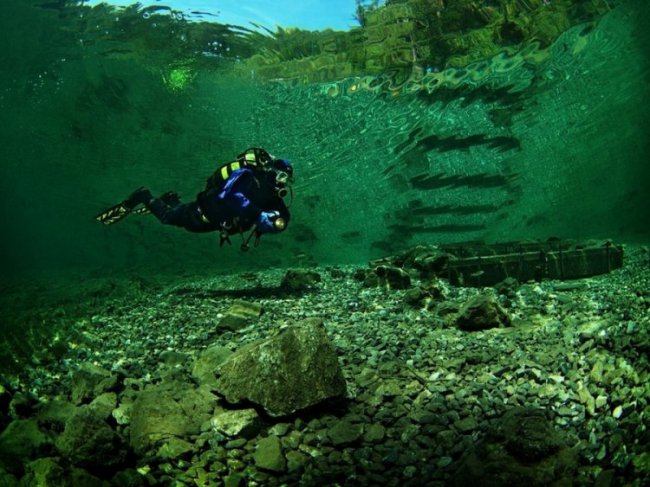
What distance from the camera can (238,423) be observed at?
307 centimetres

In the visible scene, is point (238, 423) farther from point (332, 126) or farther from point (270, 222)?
point (332, 126)

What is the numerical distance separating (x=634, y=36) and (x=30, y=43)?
22808mm

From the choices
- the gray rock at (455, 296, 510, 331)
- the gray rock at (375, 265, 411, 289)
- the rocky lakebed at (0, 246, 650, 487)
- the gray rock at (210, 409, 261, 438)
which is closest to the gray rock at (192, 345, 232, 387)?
the rocky lakebed at (0, 246, 650, 487)

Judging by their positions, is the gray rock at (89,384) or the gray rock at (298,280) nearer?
the gray rock at (89,384)

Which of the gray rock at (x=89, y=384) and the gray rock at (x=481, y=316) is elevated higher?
the gray rock at (x=89, y=384)

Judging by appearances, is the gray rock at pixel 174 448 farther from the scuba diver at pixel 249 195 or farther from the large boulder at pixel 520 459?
the scuba diver at pixel 249 195

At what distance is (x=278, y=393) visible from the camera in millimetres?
3172

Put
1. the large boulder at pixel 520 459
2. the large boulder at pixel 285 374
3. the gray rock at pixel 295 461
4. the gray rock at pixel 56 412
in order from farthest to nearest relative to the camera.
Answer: the gray rock at pixel 56 412 < the large boulder at pixel 285 374 < the gray rock at pixel 295 461 < the large boulder at pixel 520 459

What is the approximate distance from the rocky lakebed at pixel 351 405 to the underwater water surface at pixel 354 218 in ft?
0.08

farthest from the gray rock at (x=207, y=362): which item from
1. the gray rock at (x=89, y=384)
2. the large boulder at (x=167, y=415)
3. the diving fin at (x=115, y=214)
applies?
the diving fin at (x=115, y=214)

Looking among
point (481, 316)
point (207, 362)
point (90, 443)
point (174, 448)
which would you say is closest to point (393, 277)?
point (481, 316)

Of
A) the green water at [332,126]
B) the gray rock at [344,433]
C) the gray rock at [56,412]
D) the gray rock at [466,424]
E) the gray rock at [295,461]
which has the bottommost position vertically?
the gray rock at [466,424]

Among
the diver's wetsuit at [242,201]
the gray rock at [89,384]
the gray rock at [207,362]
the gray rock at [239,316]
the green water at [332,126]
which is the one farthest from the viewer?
the green water at [332,126]

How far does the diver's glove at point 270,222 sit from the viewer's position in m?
6.88
